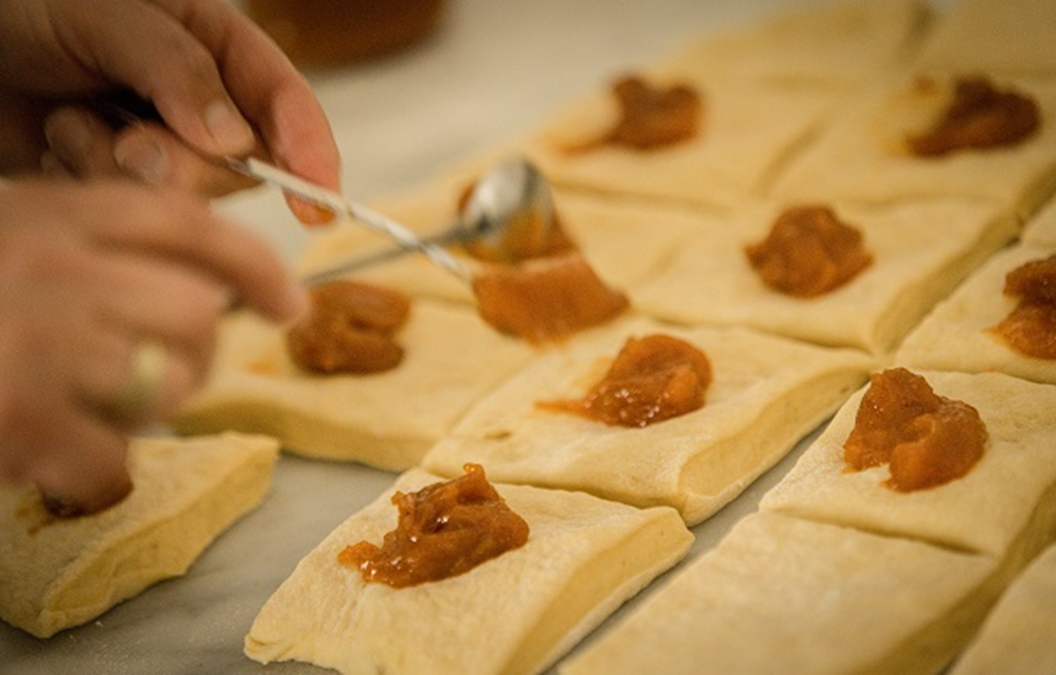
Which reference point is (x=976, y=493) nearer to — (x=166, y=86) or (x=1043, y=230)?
(x=1043, y=230)

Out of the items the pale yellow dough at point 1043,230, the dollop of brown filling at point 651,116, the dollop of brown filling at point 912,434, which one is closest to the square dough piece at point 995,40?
the dollop of brown filling at point 651,116

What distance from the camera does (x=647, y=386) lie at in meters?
2.86

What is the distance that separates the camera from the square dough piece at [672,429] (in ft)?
8.76

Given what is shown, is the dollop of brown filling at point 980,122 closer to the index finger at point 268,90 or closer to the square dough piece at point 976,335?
the square dough piece at point 976,335

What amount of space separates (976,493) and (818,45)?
3.27m

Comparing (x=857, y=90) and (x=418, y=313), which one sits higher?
(x=857, y=90)

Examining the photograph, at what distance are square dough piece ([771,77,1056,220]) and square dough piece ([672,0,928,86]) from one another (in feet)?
1.26

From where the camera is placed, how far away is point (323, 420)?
3.21 metres

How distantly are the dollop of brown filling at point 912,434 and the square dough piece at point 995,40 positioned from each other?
2.38m

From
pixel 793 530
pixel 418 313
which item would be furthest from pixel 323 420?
pixel 793 530

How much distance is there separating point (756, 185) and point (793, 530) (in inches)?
79.4

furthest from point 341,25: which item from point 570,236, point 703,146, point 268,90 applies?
point 268,90

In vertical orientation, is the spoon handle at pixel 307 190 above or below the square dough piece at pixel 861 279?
above

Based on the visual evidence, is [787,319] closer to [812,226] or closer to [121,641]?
[812,226]
